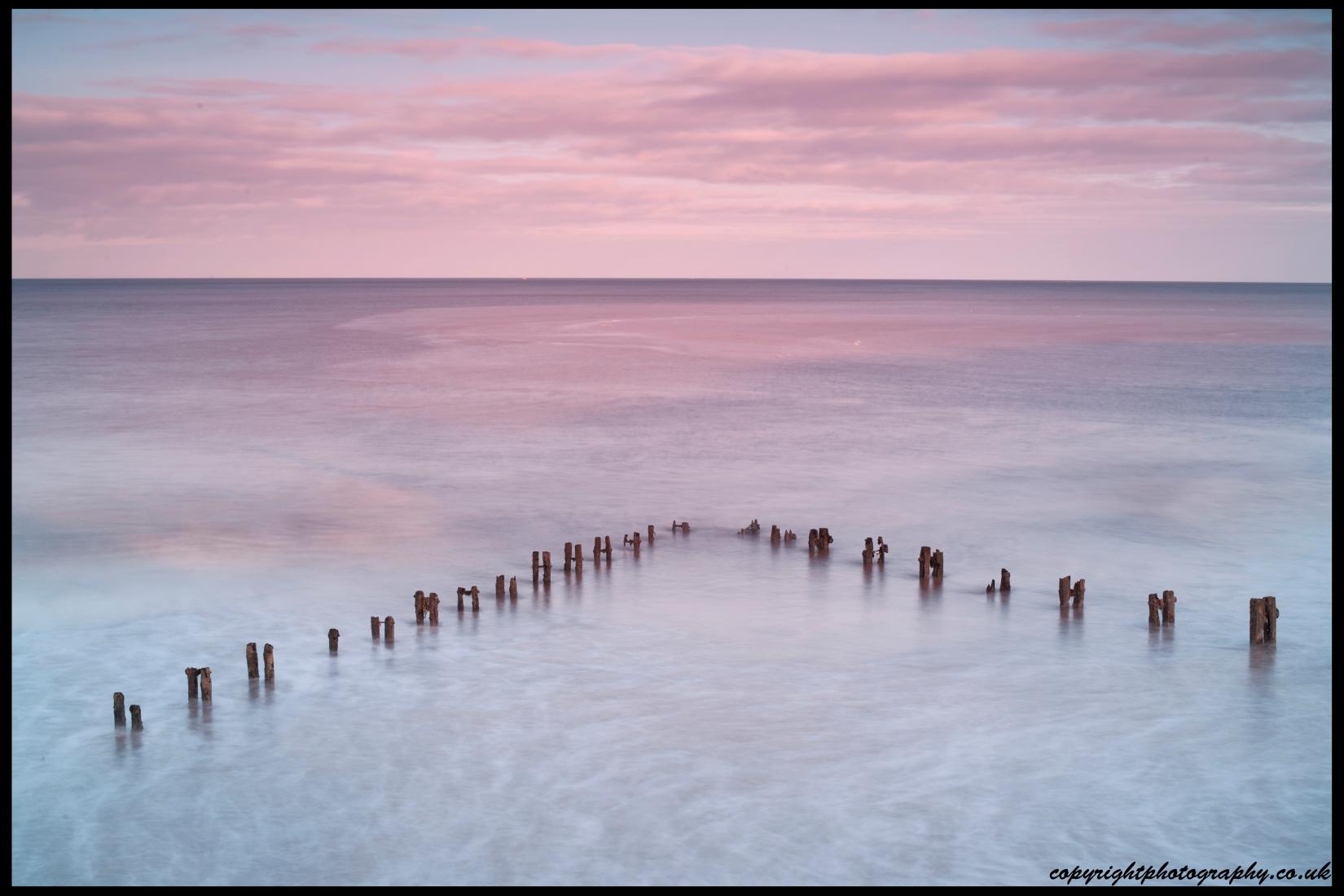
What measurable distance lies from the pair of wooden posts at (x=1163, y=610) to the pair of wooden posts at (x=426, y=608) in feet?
35.7

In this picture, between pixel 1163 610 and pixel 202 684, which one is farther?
pixel 1163 610

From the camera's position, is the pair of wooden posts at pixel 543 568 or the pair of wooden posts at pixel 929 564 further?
the pair of wooden posts at pixel 929 564

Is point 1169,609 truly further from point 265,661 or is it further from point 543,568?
point 265,661

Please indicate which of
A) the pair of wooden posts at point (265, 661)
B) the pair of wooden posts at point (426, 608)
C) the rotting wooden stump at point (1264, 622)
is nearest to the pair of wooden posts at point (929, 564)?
the rotting wooden stump at point (1264, 622)

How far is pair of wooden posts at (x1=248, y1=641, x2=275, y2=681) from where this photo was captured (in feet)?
56.6

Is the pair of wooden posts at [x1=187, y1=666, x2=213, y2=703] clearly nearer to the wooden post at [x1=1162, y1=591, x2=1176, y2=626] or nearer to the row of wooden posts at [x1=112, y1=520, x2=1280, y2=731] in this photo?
the row of wooden posts at [x1=112, y1=520, x2=1280, y2=731]

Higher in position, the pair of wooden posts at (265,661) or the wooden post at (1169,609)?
the wooden post at (1169,609)

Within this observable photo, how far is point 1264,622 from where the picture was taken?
19.3 meters

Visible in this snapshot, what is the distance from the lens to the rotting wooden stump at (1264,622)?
19.2 m

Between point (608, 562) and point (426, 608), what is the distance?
4473 mm

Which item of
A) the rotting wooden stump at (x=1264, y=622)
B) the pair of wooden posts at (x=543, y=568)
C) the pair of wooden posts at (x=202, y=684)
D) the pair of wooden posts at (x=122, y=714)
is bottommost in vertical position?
the pair of wooden posts at (x=122, y=714)

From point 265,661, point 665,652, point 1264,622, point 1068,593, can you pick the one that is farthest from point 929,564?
point 265,661

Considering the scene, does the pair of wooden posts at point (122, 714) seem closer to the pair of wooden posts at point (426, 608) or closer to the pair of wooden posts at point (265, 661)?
the pair of wooden posts at point (265, 661)

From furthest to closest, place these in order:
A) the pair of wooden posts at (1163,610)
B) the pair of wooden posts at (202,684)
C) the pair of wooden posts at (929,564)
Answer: the pair of wooden posts at (929,564) → the pair of wooden posts at (1163,610) → the pair of wooden posts at (202,684)
